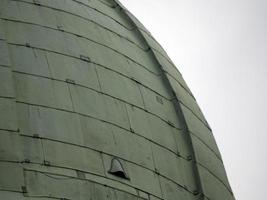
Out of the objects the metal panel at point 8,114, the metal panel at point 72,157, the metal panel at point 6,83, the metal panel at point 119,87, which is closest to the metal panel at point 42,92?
the metal panel at point 6,83

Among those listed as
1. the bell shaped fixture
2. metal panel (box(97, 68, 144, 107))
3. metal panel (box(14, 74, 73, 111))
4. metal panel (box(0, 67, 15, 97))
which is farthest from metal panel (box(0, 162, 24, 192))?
metal panel (box(97, 68, 144, 107))

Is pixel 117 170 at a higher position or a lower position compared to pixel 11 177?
higher

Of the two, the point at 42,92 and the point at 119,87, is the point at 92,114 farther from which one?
the point at 119,87

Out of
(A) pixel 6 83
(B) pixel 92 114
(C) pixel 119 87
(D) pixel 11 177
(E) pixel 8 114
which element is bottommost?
(D) pixel 11 177

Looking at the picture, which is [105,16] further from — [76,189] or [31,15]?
[76,189]

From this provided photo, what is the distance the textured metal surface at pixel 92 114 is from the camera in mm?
29609

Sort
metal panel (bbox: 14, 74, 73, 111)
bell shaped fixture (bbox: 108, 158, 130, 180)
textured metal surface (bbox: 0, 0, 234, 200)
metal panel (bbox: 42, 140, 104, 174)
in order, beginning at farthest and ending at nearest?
metal panel (bbox: 14, 74, 73, 111) → bell shaped fixture (bbox: 108, 158, 130, 180) → metal panel (bbox: 42, 140, 104, 174) → textured metal surface (bbox: 0, 0, 234, 200)

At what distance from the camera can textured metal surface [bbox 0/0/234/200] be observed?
97.1 ft

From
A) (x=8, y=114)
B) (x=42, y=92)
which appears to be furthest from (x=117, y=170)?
(x=8, y=114)

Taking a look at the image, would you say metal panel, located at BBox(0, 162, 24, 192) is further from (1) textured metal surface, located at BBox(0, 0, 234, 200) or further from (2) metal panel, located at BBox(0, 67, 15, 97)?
(2) metal panel, located at BBox(0, 67, 15, 97)

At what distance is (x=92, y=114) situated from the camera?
31.8 m

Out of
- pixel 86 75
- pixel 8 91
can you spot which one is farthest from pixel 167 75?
pixel 8 91

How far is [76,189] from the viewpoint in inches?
1156

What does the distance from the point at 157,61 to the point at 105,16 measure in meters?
1.72
